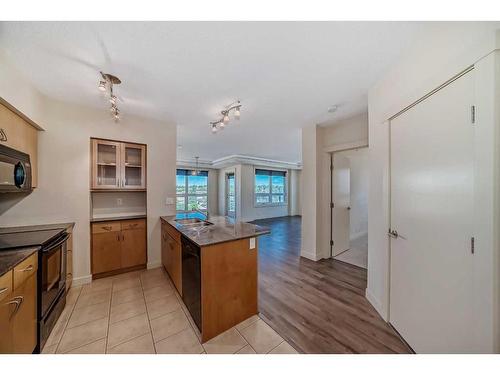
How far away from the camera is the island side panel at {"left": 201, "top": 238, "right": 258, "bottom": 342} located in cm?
162

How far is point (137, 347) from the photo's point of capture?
60.9 inches

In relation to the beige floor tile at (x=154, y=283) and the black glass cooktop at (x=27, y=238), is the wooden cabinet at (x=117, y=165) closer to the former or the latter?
the black glass cooktop at (x=27, y=238)

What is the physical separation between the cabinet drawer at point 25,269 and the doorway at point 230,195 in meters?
6.26

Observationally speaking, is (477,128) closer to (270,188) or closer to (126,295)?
(126,295)

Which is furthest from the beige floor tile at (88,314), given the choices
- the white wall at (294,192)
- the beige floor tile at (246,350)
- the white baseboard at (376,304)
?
the white wall at (294,192)

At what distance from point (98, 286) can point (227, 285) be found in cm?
212

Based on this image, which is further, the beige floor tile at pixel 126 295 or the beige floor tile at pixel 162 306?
the beige floor tile at pixel 126 295

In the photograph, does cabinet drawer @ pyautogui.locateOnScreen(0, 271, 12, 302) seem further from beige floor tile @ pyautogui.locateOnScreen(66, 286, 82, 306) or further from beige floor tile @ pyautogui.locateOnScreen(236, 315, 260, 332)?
beige floor tile @ pyautogui.locateOnScreen(236, 315, 260, 332)

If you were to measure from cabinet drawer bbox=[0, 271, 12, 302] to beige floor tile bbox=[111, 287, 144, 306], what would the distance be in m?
1.24

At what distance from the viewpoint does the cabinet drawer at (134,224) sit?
2.92 meters

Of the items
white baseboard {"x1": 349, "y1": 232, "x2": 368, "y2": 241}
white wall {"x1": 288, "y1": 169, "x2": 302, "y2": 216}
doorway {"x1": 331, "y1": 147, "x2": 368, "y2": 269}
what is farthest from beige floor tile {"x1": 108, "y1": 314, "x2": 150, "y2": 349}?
white wall {"x1": 288, "y1": 169, "x2": 302, "y2": 216}
